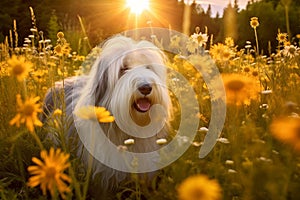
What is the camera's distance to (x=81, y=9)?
23375 mm

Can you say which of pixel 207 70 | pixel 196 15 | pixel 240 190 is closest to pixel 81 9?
pixel 196 15

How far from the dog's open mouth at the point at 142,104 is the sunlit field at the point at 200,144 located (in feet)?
1.25

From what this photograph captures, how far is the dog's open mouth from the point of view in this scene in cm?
318

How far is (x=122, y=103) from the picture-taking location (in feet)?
10.5

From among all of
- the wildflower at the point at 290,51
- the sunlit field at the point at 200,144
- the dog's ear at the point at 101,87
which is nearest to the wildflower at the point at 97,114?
the sunlit field at the point at 200,144

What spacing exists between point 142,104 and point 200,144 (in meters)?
0.71

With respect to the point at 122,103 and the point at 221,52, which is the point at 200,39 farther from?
the point at 122,103

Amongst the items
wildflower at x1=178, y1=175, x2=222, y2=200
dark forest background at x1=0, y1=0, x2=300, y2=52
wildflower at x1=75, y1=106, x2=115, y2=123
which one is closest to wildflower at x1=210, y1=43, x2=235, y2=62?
wildflower at x1=75, y1=106, x2=115, y2=123

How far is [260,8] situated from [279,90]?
1429cm

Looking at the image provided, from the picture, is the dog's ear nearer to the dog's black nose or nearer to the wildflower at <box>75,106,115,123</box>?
the dog's black nose

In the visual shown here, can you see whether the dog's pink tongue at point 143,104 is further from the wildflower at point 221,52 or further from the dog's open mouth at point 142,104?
the wildflower at point 221,52

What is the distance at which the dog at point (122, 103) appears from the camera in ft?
10.5

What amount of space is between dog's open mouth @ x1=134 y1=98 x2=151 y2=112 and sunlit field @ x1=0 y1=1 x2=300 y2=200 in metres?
0.38

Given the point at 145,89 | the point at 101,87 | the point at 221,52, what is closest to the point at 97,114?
the point at 145,89
